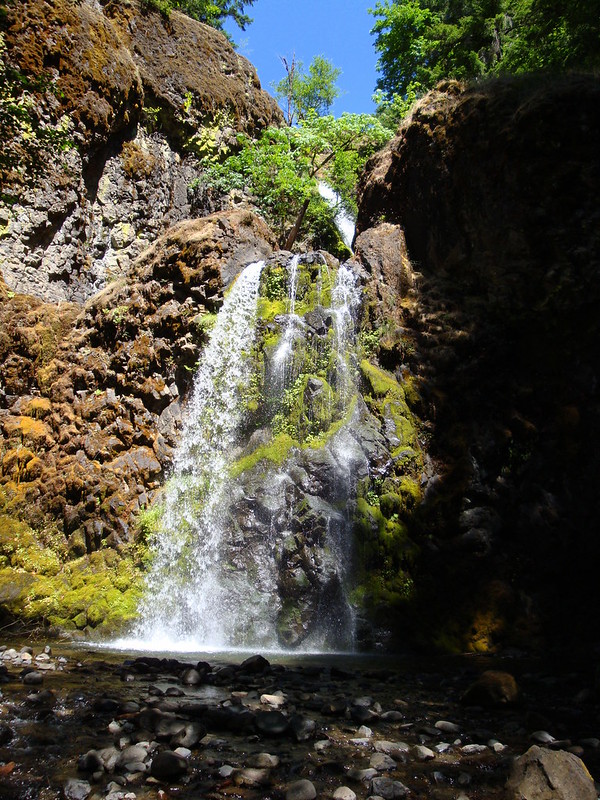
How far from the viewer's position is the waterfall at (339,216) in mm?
18375

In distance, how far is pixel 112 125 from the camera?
1399 cm

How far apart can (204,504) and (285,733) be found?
5677mm

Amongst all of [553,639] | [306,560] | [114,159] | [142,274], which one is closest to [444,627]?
[553,639]

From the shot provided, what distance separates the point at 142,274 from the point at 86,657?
7.86 metres

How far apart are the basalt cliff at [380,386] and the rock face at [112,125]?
0.32 feet

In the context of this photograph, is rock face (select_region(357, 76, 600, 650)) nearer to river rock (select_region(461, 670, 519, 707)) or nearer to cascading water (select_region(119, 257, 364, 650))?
cascading water (select_region(119, 257, 364, 650))

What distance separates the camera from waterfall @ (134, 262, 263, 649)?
25.2 feet

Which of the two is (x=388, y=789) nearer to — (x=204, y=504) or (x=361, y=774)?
(x=361, y=774)

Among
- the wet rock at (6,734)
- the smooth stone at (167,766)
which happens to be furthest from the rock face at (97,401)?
the smooth stone at (167,766)

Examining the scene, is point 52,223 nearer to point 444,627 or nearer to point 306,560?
point 306,560

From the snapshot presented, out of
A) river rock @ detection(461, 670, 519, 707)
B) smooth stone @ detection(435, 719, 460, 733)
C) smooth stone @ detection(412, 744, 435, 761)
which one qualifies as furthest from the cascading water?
smooth stone @ detection(412, 744, 435, 761)

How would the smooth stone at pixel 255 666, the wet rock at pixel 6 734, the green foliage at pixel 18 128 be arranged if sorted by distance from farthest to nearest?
the green foliage at pixel 18 128 < the smooth stone at pixel 255 666 < the wet rock at pixel 6 734

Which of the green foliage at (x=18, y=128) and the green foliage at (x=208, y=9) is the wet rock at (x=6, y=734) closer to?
the green foliage at (x=18, y=128)

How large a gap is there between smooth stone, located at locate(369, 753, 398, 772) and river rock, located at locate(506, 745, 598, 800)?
2.02 ft
